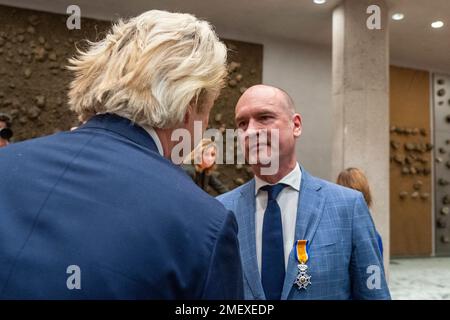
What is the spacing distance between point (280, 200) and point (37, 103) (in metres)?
4.80

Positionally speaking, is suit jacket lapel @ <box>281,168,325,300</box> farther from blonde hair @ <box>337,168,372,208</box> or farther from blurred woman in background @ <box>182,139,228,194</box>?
blurred woman in background @ <box>182,139,228,194</box>

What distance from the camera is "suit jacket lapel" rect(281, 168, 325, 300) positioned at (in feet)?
3.90

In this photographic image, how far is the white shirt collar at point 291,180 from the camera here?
1.38 metres

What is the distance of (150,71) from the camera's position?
2.61 feet

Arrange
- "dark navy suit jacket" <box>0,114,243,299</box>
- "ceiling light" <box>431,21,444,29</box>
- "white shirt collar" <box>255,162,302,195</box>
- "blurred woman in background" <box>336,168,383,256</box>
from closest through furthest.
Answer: "dark navy suit jacket" <box>0,114,243,299</box> < "white shirt collar" <box>255,162,302,195</box> < "blurred woman in background" <box>336,168,383,256</box> < "ceiling light" <box>431,21,444,29</box>

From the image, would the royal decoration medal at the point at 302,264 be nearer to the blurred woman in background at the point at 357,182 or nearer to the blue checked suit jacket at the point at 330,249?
the blue checked suit jacket at the point at 330,249

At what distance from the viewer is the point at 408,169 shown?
24.7 ft

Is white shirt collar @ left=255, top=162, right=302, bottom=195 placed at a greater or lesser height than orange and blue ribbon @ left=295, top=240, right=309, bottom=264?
greater

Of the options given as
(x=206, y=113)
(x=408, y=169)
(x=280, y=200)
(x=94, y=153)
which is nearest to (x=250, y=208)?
(x=280, y=200)

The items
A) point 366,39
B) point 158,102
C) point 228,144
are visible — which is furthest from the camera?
point 228,144

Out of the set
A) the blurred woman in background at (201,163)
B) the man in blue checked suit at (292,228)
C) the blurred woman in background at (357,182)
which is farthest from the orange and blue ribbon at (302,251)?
the blurred woman in background at (201,163)

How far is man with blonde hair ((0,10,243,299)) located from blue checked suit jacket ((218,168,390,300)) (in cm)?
51

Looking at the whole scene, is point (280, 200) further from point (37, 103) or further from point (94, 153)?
point (37, 103)

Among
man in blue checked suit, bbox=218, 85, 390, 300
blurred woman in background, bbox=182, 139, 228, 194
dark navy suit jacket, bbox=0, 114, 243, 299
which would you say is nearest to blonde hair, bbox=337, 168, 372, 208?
blurred woman in background, bbox=182, 139, 228, 194
